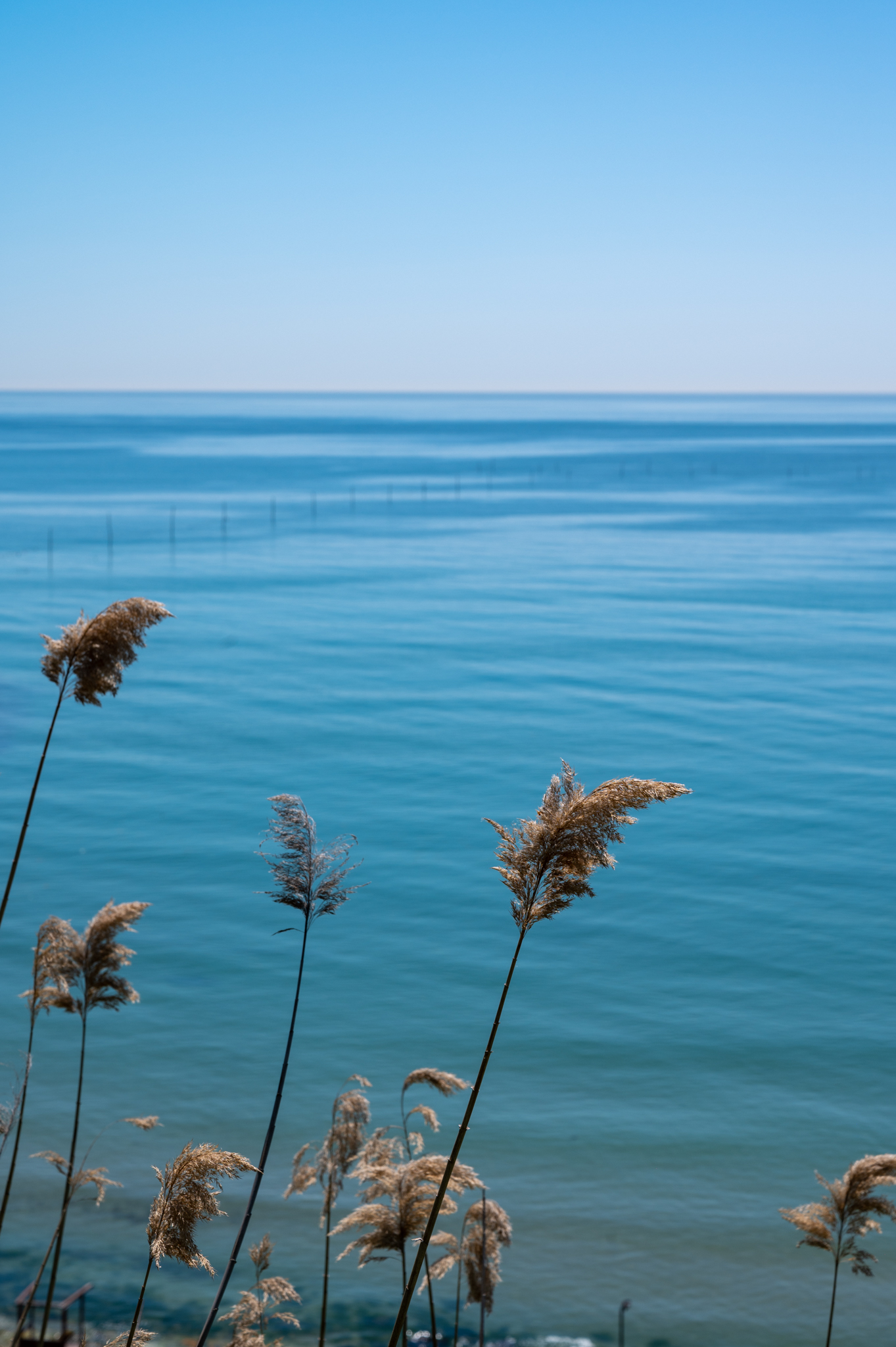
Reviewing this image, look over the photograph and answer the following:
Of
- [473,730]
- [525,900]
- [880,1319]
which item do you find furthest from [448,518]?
[525,900]

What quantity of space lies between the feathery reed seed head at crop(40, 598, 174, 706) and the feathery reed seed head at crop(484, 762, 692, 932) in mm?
2569

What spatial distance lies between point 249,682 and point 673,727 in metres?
18.2

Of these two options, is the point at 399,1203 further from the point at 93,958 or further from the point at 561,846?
the point at 561,846

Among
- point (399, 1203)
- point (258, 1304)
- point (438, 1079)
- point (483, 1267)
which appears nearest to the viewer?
point (399, 1203)

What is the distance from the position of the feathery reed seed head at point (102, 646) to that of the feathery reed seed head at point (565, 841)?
257 cm

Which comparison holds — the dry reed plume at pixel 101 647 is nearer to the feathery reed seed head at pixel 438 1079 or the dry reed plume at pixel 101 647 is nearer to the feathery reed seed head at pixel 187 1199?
the feathery reed seed head at pixel 187 1199

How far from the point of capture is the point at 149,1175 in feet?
57.5

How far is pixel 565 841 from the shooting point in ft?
16.1

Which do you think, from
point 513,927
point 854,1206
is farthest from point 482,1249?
point 513,927

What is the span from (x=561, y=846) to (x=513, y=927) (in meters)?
23.5

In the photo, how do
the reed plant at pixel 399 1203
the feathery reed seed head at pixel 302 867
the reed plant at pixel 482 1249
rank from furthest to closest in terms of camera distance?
the reed plant at pixel 482 1249
the reed plant at pixel 399 1203
the feathery reed seed head at pixel 302 867

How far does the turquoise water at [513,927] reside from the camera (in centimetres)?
1606

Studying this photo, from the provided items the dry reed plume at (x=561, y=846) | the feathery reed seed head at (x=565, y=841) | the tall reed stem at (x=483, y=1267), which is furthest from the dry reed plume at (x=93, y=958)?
the feathery reed seed head at (x=565, y=841)

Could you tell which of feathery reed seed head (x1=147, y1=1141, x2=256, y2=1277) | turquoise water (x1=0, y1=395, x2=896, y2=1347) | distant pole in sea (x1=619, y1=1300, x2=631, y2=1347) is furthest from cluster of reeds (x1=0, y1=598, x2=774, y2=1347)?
turquoise water (x1=0, y1=395, x2=896, y2=1347)
